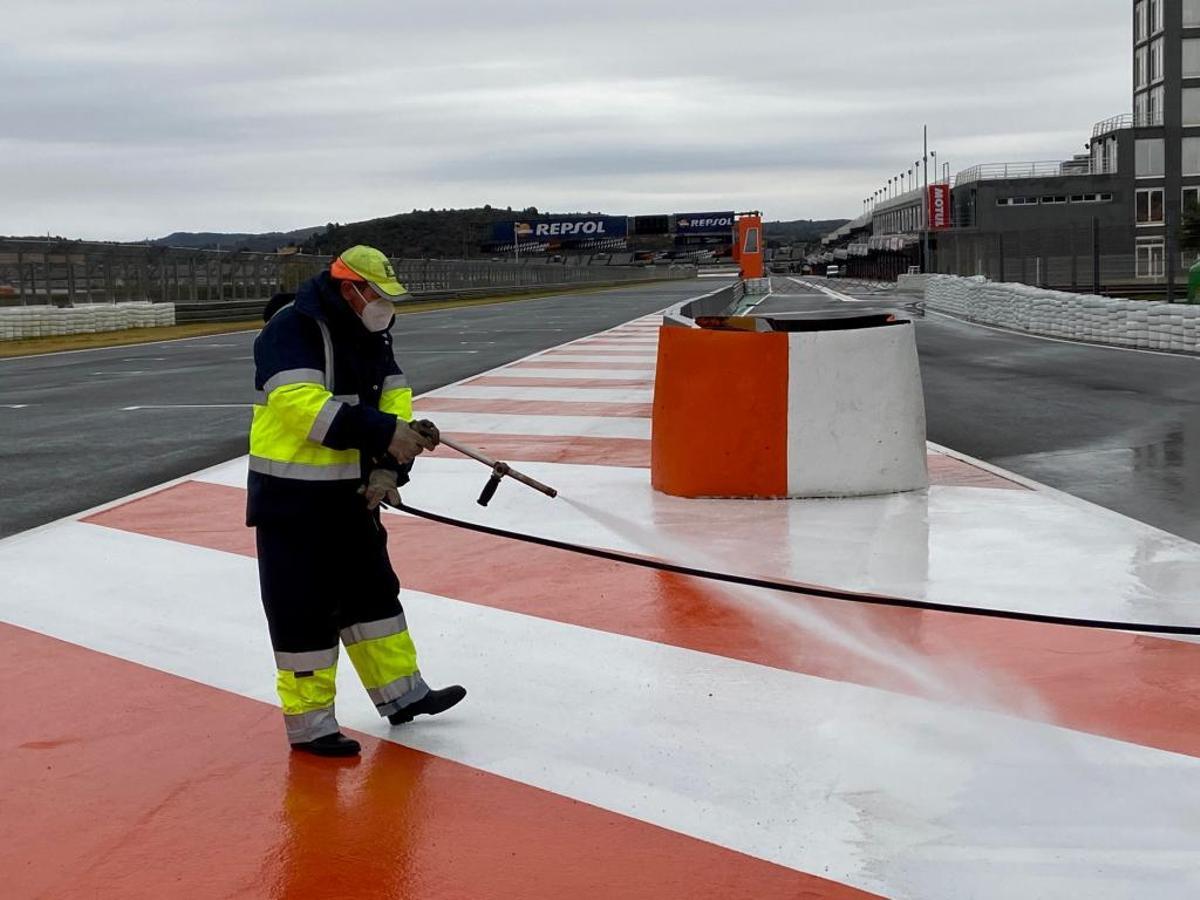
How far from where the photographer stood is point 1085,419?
43.6 feet

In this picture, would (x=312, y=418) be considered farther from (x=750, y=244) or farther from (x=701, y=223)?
(x=701, y=223)

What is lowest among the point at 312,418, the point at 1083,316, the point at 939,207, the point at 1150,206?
the point at 1083,316

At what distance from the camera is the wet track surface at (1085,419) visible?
30.7ft

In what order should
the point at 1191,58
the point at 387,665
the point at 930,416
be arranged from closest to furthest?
the point at 387,665 → the point at 930,416 → the point at 1191,58

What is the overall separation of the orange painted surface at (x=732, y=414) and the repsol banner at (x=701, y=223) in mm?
151101

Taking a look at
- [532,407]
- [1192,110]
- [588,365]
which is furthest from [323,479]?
[1192,110]

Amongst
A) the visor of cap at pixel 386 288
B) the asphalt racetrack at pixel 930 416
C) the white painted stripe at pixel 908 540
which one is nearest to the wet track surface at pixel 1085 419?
the asphalt racetrack at pixel 930 416

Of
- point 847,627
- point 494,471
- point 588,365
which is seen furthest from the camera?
point 588,365

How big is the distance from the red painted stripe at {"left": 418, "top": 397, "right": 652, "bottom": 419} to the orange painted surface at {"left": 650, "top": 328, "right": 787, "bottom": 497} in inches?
197

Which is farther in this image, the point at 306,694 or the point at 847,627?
the point at 847,627

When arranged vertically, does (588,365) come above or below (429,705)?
above

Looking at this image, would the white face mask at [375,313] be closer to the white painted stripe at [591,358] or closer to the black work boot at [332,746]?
the black work boot at [332,746]

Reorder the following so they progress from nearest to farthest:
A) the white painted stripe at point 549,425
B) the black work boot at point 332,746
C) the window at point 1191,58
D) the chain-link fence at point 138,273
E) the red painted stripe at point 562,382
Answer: the black work boot at point 332,746
the white painted stripe at point 549,425
the red painted stripe at point 562,382
the chain-link fence at point 138,273
the window at point 1191,58

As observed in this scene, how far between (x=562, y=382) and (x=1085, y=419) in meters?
7.00
